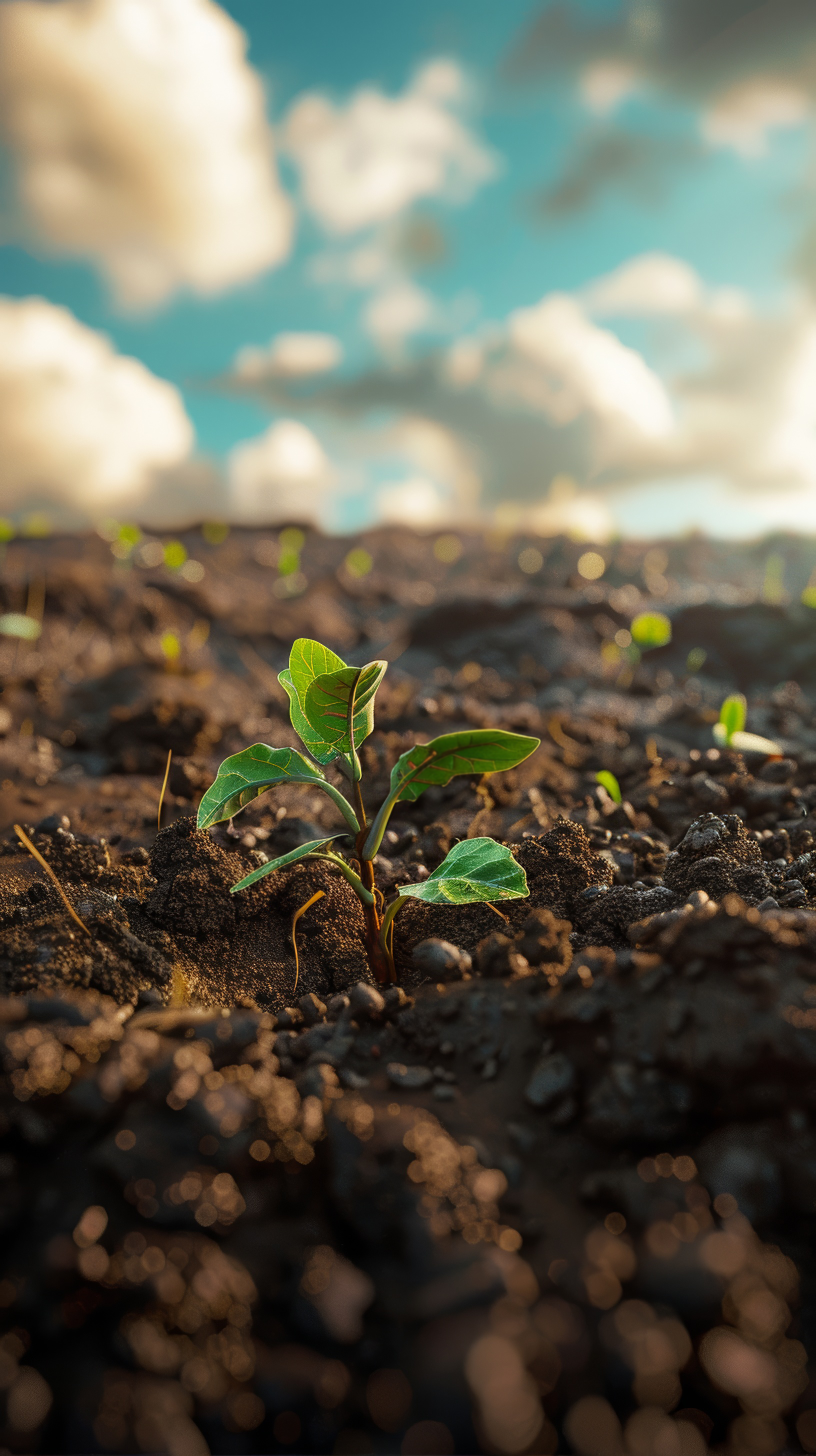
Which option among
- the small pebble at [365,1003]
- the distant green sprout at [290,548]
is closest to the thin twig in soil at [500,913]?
the small pebble at [365,1003]

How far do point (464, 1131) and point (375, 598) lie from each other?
8.81m

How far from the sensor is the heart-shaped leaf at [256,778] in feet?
5.32

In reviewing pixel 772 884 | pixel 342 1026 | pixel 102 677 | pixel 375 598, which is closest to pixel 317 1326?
→ pixel 342 1026

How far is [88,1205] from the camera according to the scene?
974mm

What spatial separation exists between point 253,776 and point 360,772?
241mm

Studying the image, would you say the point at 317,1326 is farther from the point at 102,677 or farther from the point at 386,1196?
the point at 102,677

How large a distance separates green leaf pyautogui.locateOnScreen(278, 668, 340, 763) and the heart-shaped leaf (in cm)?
5

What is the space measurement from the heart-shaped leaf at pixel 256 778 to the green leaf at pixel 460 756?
0.53ft

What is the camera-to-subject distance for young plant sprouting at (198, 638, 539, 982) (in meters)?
1.55

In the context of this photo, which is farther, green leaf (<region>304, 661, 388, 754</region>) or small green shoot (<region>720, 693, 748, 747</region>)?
small green shoot (<region>720, 693, 748, 747</region>)

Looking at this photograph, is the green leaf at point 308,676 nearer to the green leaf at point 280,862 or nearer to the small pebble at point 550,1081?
the green leaf at point 280,862

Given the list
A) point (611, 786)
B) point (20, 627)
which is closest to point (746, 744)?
point (611, 786)

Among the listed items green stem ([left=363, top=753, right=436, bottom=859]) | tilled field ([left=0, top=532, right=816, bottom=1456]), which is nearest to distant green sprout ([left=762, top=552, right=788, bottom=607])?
tilled field ([left=0, top=532, right=816, bottom=1456])

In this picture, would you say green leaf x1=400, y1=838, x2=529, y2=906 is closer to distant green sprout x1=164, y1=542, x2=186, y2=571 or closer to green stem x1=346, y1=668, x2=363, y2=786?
green stem x1=346, y1=668, x2=363, y2=786
